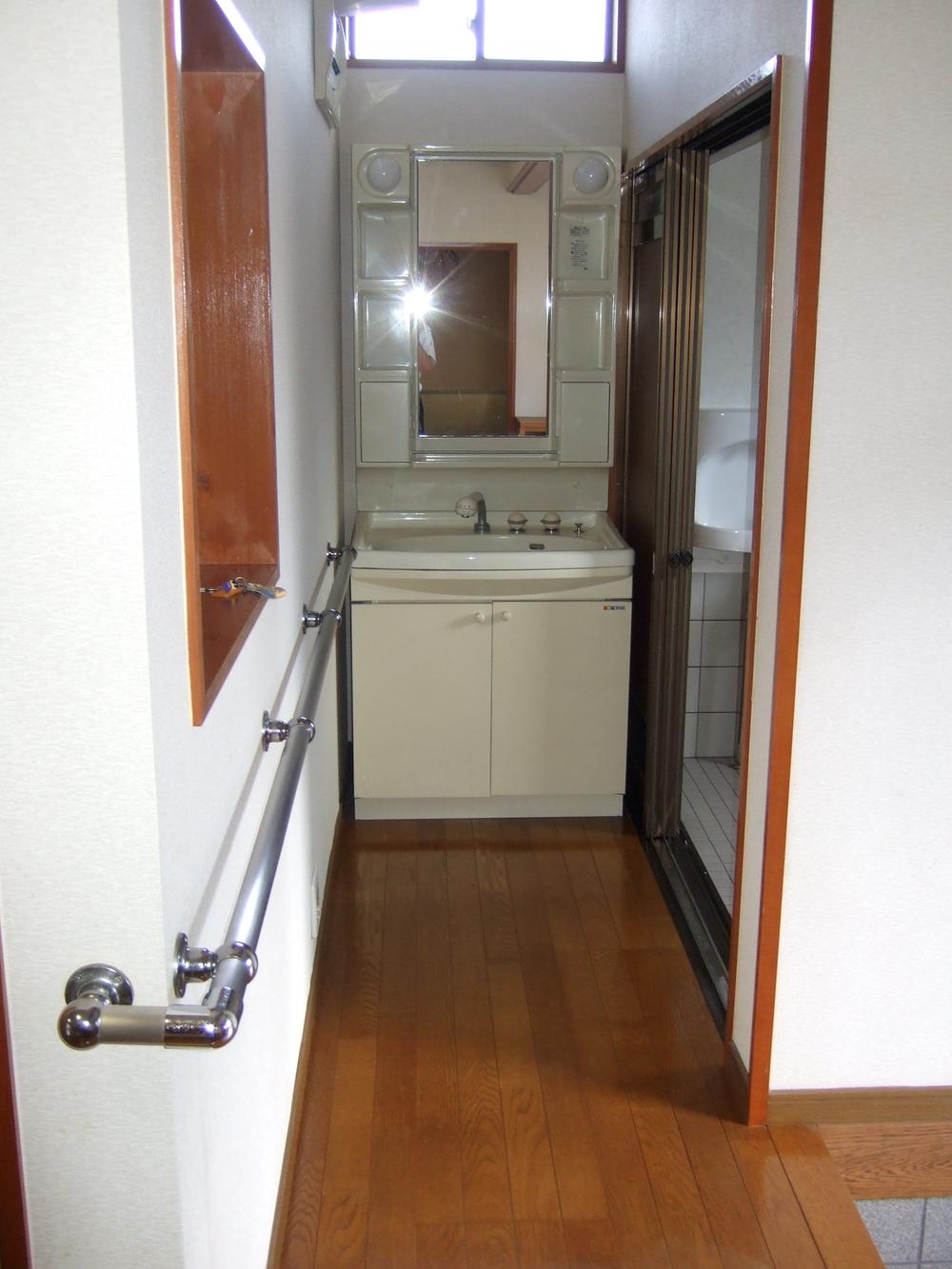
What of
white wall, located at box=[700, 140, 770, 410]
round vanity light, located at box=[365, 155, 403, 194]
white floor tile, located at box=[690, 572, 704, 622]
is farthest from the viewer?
white floor tile, located at box=[690, 572, 704, 622]

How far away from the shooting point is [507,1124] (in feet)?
7.72

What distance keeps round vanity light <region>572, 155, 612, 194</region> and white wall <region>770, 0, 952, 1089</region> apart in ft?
5.67

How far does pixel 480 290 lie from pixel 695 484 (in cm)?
93

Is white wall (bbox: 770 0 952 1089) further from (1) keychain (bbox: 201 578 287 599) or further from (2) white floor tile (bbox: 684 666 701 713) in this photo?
(2) white floor tile (bbox: 684 666 701 713)

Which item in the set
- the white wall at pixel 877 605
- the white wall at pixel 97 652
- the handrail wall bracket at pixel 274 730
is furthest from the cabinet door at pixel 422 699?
the white wall at pixel 97 652

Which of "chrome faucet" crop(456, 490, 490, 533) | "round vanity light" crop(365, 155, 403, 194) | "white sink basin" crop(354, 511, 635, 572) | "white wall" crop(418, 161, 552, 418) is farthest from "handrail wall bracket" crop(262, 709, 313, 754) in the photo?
"round vanity light" crop(365, 155, 403, 194)

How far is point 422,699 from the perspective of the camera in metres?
3.58

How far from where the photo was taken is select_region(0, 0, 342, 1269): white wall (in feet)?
3.19

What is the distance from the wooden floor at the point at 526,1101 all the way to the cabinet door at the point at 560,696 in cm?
34

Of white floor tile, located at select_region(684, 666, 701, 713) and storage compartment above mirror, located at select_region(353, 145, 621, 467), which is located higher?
storage compartment above mirror, located at select_region(353, 145, 621, 467)

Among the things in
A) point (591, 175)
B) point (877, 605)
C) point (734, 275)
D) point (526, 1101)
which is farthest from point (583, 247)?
point (526, 1101)

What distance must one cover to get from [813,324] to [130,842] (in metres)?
1.48

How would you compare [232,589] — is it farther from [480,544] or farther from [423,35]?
[423,35]

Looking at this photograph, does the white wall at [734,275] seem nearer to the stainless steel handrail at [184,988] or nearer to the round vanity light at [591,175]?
the round vanity light at [591,175]
